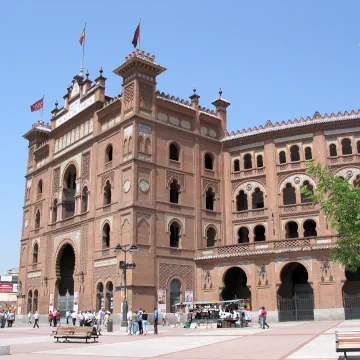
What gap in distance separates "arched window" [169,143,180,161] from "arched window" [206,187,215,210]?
3.83 meters

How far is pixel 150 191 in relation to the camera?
35.4 meters

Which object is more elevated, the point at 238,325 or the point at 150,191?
the point at 150,191

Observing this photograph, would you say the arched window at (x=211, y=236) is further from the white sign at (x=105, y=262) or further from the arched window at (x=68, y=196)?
the arched window at (x=68, y=196)

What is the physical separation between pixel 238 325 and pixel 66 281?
19.6 meters

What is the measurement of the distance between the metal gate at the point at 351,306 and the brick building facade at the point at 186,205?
0.52ft

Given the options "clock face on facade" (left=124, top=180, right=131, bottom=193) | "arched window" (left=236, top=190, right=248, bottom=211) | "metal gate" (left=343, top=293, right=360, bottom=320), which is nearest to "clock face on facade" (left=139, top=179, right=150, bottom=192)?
"clock face on facade" (left=124, top=180, right=131, bottom=193)

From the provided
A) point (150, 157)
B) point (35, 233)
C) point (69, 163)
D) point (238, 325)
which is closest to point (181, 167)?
point (150, 157)

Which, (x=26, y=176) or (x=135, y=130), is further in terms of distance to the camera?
(x=26, y=176)

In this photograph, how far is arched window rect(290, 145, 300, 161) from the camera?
39031 mm

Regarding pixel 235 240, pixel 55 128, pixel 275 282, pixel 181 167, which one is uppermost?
pixel 55 128

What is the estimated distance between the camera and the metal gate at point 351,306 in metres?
31.1

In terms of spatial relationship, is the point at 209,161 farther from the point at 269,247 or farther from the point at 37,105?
the point at 37,105

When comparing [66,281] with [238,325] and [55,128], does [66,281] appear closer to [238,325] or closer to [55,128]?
[55,128]

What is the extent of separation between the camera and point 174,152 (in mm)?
38969
